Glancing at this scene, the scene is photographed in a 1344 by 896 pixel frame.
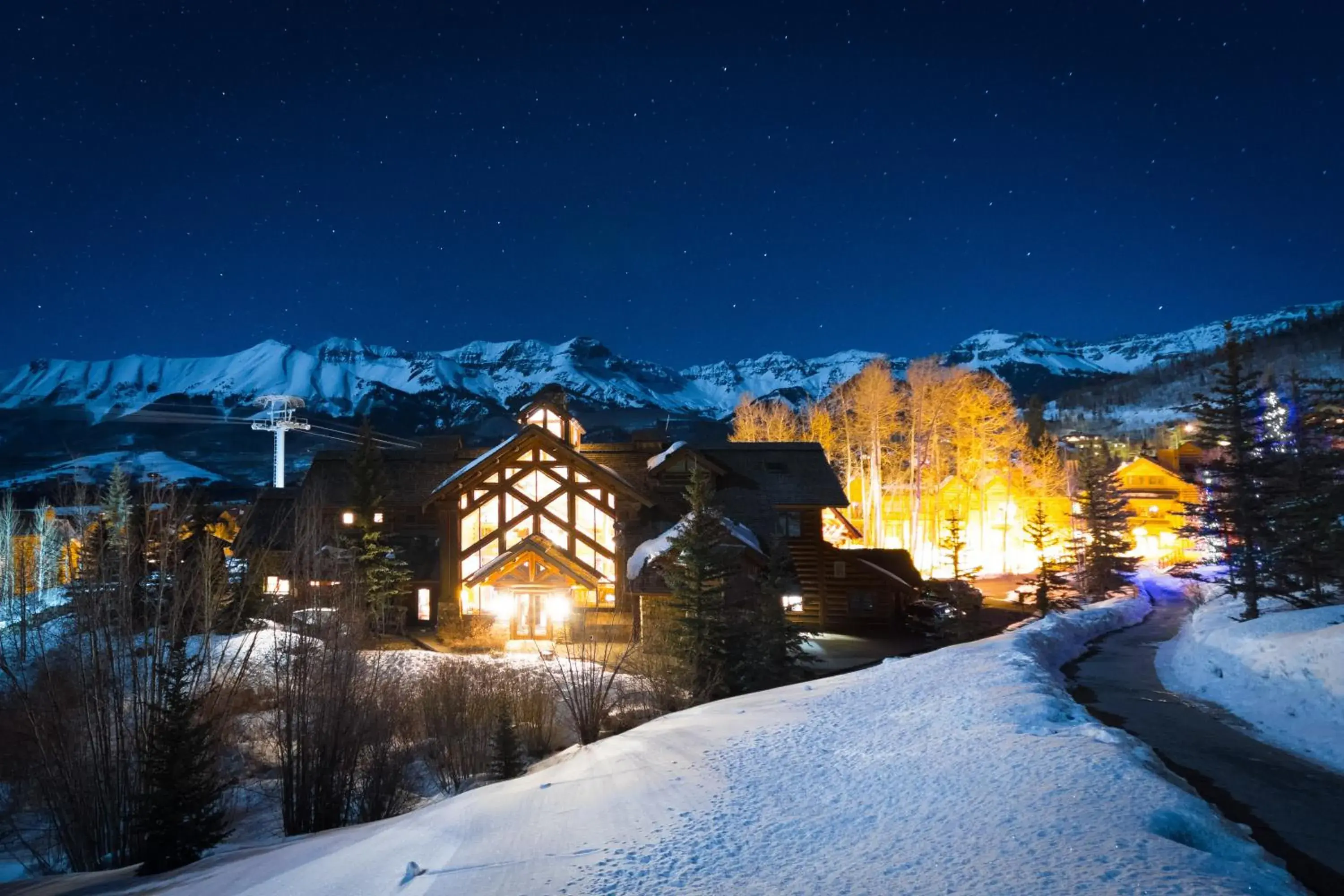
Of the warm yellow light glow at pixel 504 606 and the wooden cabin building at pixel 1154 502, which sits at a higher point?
the wooden cabin building at pixel 1154 502

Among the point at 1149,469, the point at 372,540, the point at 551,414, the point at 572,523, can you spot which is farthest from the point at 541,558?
the point at 1149,469

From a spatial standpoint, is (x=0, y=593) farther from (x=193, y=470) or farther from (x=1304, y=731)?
(x=193, y=470)

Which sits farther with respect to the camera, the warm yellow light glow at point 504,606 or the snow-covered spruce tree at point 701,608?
the warm yellow light glow at point 504,606

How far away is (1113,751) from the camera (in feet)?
27.1

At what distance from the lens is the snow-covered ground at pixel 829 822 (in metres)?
6.02

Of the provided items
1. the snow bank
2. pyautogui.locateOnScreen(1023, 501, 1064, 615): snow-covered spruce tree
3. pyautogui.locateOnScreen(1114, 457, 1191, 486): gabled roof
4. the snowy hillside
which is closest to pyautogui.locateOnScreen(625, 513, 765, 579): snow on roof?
pyautogui.locateOnScreen(1023, 501, 1064, 615): snow-covered spruce tree

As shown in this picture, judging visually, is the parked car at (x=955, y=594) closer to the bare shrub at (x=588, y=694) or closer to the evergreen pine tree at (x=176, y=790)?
the bare shrub at (x=588, y=694)

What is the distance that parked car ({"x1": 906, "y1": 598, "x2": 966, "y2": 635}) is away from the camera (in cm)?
2753

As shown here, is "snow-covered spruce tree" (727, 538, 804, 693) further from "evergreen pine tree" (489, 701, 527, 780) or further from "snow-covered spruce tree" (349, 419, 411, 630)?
"snow-covered spruce tree" (349, 419, 411, 630)

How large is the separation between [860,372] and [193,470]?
111425 millimetres

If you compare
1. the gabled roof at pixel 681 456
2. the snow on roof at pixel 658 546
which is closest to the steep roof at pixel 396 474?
the gabled roof at pixel 681 456

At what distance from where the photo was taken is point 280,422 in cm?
5975

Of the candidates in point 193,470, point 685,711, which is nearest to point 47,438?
point 193,470

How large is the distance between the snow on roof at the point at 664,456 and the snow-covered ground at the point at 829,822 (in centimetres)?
2064
